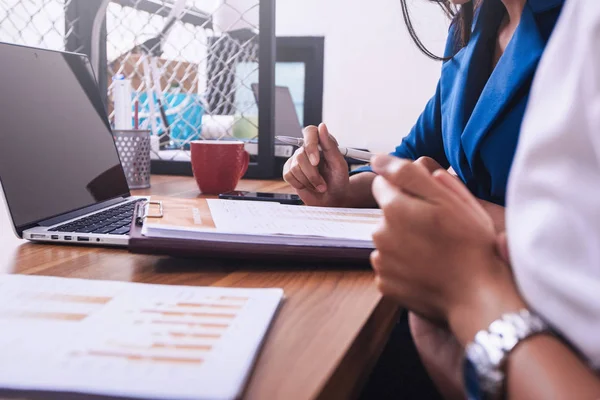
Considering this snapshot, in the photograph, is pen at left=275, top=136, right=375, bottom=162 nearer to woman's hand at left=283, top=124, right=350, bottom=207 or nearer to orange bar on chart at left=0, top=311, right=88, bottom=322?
woman's hand at left=283, top=124, right=350, bottom=207

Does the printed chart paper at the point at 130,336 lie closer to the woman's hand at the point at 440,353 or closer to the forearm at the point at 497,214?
the woman's hand at the point at 440,353

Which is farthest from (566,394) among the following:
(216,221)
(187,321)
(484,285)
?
(216,221)

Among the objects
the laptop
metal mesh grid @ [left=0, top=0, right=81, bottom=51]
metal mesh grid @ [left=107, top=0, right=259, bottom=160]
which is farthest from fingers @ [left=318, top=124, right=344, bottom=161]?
metal mesh grid @ [left=0, top=0, right=81, bottom=51]

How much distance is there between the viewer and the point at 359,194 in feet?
3.02

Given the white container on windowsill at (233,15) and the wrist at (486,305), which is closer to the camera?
the wrist at (486,305)

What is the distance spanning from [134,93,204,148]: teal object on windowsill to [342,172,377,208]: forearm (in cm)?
61

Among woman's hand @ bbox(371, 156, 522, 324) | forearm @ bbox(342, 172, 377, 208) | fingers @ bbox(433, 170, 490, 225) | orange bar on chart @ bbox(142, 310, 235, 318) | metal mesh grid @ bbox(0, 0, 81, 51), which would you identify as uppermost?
metal mesh grid @ bbox(0, 0, 81, 51)

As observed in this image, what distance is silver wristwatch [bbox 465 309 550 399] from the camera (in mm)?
340

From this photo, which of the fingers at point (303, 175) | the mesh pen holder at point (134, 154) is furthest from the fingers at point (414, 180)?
the mesh pen holder at point (134, 154)

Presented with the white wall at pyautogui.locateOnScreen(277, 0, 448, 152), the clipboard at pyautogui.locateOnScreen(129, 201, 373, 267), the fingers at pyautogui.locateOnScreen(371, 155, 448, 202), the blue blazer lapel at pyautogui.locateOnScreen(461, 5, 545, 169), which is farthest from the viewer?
the white wall at pyautogui.locateOnScreen(277, 0, 448, 152)

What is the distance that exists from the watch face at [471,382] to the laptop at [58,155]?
0.41m

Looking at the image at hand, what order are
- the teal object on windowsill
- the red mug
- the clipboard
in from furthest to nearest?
1. the teal object on windowsill
2. the red mug
3. the clipboard

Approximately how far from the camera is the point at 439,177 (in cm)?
42

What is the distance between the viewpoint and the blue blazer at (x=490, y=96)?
0.78m
